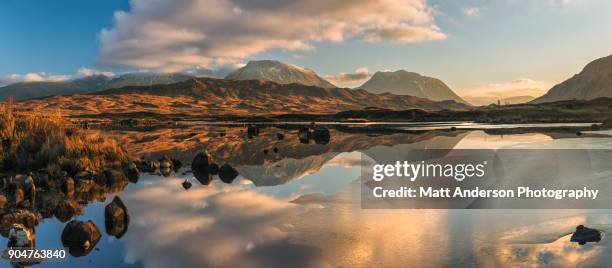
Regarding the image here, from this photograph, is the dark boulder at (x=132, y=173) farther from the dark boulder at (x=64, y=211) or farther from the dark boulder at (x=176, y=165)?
the dark boulder at (x=64, y=211)

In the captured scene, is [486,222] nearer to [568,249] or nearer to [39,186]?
[568,249]

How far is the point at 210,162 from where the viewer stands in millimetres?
19078

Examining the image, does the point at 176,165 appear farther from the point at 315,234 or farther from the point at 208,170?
the point at 315,234

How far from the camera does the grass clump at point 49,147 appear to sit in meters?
16.7

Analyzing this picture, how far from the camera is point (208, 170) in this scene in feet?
61.3

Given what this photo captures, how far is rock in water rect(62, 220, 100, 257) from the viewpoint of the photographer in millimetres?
8773

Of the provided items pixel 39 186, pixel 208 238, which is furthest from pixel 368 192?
pixel 39 186

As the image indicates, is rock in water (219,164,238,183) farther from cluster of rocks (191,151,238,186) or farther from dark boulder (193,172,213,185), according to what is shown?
dark boulder (193,172,213,185)

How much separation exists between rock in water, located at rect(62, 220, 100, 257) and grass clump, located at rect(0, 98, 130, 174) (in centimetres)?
772

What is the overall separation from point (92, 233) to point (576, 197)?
11712 mm

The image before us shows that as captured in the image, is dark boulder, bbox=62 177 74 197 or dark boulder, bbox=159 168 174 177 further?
dark boulder, bbox=159 168 174 177

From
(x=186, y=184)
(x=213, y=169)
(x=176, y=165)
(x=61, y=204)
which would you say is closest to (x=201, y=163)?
(x=213, y=169)

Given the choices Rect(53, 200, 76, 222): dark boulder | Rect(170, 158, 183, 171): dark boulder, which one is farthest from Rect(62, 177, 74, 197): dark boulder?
Rect(170, 158, 183, 171): dark boulder

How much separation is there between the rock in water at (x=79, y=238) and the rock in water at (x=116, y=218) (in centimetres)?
91
